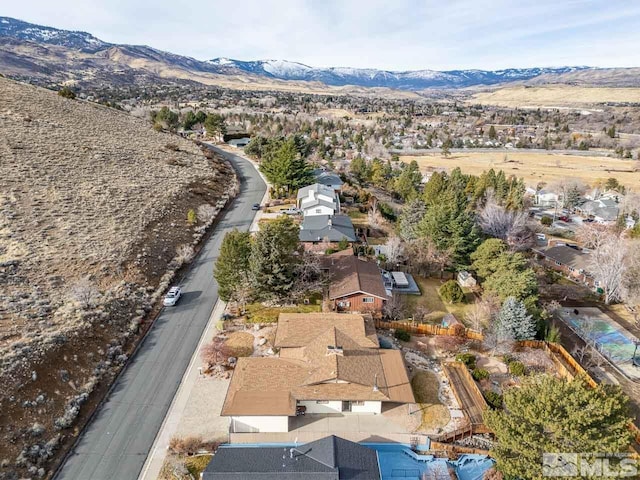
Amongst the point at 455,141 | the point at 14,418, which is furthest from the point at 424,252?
the point at 455,141

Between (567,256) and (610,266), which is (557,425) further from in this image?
(567,256)

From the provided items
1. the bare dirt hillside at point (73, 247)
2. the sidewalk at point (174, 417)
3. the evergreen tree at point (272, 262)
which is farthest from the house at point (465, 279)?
the bare dirt hillside at point (73, 247)

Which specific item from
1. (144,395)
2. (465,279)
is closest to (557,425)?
(144,395)

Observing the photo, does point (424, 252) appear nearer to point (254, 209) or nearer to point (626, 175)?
point (254, 209)

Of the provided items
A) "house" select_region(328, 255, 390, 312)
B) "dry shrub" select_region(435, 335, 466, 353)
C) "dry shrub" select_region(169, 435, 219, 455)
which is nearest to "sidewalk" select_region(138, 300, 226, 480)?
"dry shrub" select_region(169, 435, 219, 455)

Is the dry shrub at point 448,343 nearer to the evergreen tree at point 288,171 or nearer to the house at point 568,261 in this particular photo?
the house at point 568,261

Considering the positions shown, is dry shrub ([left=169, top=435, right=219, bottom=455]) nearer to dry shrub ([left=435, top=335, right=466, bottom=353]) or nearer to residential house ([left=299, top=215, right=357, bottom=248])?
dry shrub ([left=435, top=335, right=466, bottom=353])
